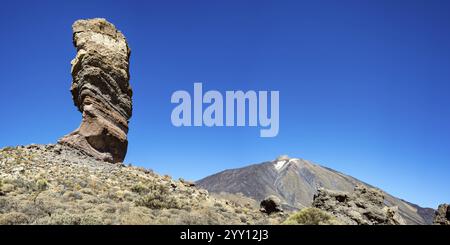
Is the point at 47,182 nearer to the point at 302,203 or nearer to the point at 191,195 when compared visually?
the point at 191,195

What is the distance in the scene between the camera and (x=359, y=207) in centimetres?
1969

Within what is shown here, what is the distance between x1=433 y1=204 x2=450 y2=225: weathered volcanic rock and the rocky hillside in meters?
8.14

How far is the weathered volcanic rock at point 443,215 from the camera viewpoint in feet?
66.9

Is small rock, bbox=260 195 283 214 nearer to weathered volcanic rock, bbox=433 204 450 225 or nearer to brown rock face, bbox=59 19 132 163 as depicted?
weathered volcanic rock, bbox=433 204 450 225

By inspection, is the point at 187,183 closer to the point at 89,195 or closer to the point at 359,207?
the point at 89,195

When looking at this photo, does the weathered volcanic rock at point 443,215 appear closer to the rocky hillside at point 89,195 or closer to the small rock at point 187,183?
the rocky hillside at point 89,195

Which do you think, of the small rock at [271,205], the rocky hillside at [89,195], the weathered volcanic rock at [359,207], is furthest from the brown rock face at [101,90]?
the weathered volcanic rock at [359,207]

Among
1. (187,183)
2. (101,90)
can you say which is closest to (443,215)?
(187,183)

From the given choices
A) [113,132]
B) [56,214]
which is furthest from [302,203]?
[56,214]

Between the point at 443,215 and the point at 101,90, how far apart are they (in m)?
23.9

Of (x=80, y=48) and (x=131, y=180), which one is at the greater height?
(x=80, y=48)
